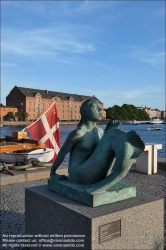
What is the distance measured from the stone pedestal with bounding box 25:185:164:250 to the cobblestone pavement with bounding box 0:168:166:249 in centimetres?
119

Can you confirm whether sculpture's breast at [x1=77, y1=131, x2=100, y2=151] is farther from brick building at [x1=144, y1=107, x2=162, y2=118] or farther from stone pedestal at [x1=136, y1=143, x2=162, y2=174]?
brick building at [x1=144, y1=107, x2=162, y2=118]

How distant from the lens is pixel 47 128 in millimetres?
11891

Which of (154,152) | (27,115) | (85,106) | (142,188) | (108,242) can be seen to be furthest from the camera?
(27,115)

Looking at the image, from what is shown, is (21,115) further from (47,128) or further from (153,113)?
(153,113)

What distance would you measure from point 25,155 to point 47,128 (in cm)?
166

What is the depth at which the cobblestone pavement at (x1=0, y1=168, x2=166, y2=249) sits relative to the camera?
462cm

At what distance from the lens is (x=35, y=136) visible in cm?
1221

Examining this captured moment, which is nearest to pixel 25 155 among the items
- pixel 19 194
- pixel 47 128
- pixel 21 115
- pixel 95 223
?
pixel 47 128

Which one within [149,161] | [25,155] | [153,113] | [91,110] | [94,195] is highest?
[153,113]

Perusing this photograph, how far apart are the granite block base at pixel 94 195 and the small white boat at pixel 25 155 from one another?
8.99m

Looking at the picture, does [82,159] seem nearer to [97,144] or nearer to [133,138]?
[97,144]

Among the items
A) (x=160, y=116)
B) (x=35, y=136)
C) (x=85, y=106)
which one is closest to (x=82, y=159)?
(x=85, y=106)

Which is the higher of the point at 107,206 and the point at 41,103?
the point at 41,103

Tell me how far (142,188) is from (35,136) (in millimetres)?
6486
